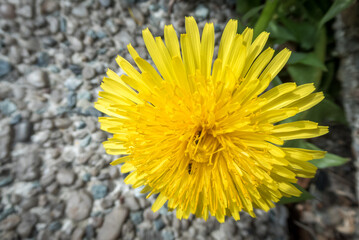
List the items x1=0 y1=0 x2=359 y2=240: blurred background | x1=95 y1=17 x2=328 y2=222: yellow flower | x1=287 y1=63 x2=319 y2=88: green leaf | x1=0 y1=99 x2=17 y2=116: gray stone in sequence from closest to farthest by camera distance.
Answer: x1=95 y1=17 x2=328 y2=222: yellow flower → x1=287 y1=63 x2=319 y2=88: green leaf → x1=0 y1=0 x2=359 y2=240: blurred background → x1=0 y1=99 x2=17 y2=116: gray stone

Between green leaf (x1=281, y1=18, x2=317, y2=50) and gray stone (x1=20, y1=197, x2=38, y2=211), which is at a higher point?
green leaf (x1=281, y1=18, x2=317, y2=50)

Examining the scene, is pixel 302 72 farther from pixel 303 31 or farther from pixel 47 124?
pixel 47 124

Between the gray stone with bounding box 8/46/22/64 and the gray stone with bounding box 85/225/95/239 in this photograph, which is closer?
the gray stone with bounding box 85/225/95/239

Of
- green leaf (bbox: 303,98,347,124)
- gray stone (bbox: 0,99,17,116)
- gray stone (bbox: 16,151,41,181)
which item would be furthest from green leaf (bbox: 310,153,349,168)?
gray stone (bbox: 0,99,17,116)

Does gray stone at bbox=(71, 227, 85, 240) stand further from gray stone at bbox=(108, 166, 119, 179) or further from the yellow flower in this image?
the yellow flower

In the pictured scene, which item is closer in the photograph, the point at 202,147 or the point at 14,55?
the point at 202,147

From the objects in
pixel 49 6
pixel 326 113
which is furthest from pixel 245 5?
pixel 49 6

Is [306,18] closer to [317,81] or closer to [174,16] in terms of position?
[317,81]

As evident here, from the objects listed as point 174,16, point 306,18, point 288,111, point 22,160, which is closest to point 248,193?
point 288,111
